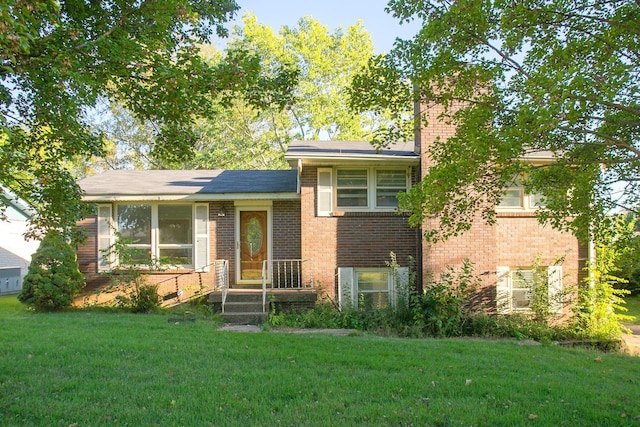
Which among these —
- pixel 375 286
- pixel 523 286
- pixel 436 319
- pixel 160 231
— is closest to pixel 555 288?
pixel 523 286

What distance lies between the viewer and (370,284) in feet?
42.0

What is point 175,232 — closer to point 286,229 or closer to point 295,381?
point 286,229

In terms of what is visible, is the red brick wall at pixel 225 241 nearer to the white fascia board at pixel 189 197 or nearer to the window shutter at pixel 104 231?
the window shutter at pixel 104 231

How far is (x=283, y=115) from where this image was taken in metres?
28.5

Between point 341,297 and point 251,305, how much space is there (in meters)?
2.36

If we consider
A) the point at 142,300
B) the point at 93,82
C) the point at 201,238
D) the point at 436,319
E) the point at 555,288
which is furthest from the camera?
the point at 201,238

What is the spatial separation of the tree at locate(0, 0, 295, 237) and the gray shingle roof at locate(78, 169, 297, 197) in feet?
22.3

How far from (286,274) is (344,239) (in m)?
1.81

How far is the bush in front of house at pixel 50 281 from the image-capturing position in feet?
40.0

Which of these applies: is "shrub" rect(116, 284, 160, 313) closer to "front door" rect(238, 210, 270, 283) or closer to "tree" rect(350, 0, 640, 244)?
"front door" rect(238, 210, 270, 283)

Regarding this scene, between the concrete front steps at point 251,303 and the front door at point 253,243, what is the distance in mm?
1356

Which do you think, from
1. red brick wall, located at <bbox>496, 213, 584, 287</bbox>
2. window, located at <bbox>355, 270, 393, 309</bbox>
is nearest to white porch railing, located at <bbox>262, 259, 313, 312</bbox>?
window, located at <bbox>355, 270, 393, 309</bbox>

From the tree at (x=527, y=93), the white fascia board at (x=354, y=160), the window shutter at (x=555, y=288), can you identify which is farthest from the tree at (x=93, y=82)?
the window shutter at (x=555, y=288)

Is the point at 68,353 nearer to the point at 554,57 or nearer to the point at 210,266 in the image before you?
the point at 210,266
